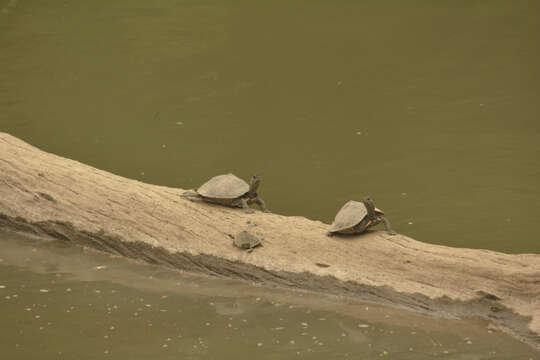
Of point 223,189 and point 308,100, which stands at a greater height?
point 308,100

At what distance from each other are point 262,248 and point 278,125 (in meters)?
3.45

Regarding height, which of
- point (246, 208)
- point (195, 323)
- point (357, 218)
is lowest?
point (195, 323)

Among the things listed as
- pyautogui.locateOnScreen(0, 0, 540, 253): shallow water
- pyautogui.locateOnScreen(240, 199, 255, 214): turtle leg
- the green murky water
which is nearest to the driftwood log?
pyautogui.locateOnScreen(240, 199, 255, 214): turtle leg

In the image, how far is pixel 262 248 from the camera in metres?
5.65

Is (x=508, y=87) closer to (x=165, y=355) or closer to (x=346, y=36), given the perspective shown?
(x=346, y=36)

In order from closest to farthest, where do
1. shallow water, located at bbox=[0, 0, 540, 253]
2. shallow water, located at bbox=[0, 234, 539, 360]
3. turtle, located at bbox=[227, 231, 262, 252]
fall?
shallow water, located at bbox=[0, 234, 539, 360]
turtle, located at bbox=[227, 231, 262, 252]
shallow water, located at bbox=[0, 0, 540, 253]

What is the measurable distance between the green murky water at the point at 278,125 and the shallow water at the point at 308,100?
27 millimetres

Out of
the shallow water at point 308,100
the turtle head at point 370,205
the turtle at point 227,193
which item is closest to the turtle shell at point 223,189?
the turtle at point 227,193

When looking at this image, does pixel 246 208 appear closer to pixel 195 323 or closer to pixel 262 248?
pixel 262 248

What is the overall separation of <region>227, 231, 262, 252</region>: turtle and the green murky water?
1.29 ft

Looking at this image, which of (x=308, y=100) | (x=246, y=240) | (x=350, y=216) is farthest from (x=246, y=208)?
(x=308, y=100)

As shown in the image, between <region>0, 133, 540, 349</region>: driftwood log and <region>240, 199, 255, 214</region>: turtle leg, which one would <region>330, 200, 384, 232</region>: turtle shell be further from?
<region>240, 199, 255, 214</region>: turtle leg

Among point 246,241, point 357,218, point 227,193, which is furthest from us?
point 227,193

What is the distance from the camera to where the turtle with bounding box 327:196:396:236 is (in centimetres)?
546
